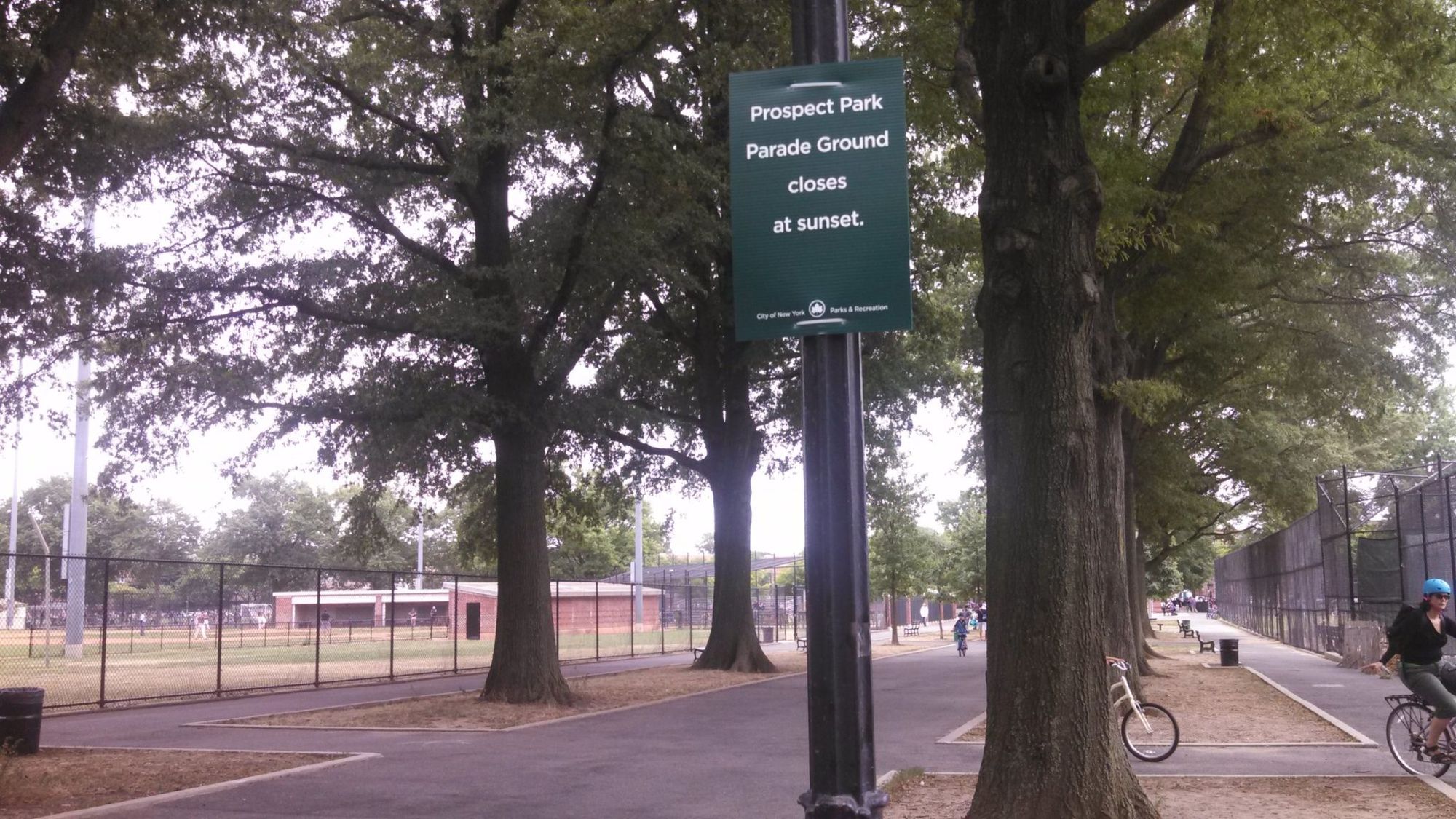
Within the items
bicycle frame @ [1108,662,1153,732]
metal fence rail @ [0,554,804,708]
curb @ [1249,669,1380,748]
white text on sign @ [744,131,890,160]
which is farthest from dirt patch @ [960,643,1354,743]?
white text on sign @ [744,131,890,160]

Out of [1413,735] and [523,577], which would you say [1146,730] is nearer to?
[1413,735]

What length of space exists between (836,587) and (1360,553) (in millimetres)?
30458

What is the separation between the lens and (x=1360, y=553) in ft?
102

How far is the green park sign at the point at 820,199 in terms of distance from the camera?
199 inches

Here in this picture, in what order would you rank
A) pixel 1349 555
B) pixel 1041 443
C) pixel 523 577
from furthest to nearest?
pixel 1349 555 → pixel 523 577 → pixel 1041 443

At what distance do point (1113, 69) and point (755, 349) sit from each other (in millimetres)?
12565

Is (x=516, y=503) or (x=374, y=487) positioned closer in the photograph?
(x=516, y=503)

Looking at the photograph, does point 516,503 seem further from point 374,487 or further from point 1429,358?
point 1429,358

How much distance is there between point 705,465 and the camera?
1212 inches

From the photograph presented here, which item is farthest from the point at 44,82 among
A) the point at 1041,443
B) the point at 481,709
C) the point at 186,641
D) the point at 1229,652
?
the point at 1229,652

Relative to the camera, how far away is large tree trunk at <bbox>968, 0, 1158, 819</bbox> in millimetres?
8023

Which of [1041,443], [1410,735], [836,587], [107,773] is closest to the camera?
[836,587]

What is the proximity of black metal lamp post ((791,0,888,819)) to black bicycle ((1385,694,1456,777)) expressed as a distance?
8.35m

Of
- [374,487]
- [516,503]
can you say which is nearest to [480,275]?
[516,503]
